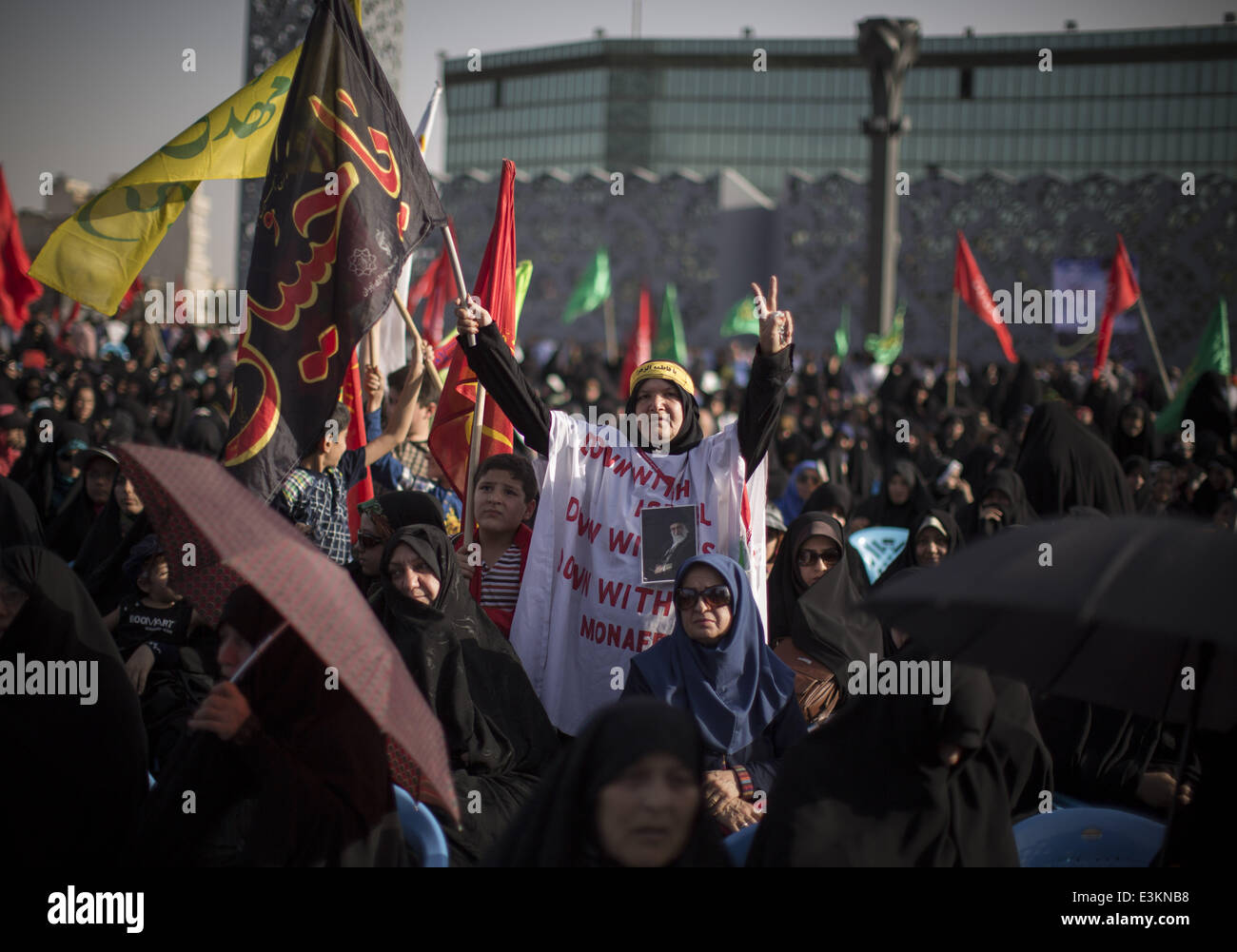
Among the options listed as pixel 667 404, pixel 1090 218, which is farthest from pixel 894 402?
pixel 1090 218

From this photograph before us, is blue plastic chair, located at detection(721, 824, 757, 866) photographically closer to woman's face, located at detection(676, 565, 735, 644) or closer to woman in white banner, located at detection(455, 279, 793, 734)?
woman's face, located at detection(676, 565, 735, 644)

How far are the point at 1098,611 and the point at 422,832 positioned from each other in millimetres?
1328

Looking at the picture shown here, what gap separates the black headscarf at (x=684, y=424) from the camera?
3.37 meters

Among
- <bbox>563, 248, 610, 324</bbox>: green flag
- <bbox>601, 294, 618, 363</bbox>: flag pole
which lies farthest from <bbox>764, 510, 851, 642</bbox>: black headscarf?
<bbox>563, 248, 610, 324</bbox>: green flag

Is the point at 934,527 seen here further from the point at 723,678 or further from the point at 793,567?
the point at 723,678

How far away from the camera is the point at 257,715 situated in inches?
78.5

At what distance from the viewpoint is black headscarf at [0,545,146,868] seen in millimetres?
2234

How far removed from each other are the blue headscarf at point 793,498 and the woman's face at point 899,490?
383mm

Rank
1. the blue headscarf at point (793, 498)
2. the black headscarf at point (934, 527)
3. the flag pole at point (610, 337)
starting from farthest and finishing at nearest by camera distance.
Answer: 1. the flag pole at point (610, 337)
2. the blue headscarf at point (793, 498)
3. the black headscarf at point (934, 527)

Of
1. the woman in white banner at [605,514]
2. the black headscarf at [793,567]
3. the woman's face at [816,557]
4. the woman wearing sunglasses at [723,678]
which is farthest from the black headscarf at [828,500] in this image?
the woman wearing sunglasses at [723,678]

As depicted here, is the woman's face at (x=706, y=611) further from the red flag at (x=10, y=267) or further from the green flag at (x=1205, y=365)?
the green flag at (x=1205, y=365)

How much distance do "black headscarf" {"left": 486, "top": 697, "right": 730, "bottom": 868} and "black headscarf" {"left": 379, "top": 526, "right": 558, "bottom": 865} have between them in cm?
91

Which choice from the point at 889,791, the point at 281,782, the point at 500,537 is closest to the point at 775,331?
the point at 500,537
